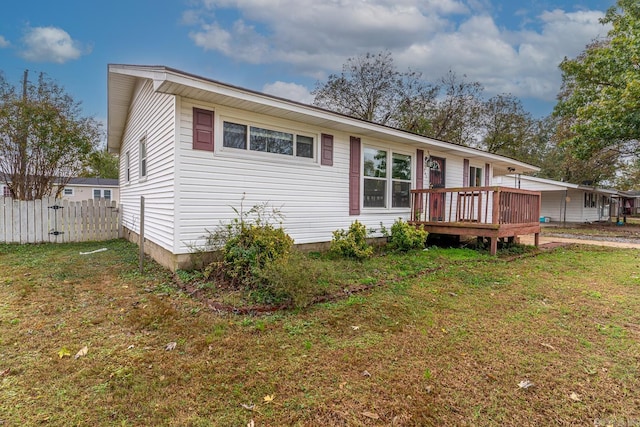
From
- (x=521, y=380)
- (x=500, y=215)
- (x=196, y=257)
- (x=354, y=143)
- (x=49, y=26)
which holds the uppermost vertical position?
(x=49, y=26)

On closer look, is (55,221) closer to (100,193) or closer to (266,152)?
(266,152)

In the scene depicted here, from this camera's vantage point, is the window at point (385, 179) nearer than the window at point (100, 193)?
Yes

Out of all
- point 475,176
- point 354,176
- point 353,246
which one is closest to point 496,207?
point 354,176

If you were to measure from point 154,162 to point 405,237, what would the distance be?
5.63m

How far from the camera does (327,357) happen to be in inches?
104

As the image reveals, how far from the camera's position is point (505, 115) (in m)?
24.4

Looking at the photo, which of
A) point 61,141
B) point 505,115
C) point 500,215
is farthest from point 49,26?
point 505,115

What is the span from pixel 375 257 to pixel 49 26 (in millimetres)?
13069

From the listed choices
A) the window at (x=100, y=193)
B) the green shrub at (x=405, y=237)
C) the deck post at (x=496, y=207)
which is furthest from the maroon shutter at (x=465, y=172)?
the window at (x=100, y=193)

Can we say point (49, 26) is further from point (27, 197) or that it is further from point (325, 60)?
point (325, 60)

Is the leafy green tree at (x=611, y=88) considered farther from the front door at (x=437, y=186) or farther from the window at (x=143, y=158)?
the window at (x=143, y=158)

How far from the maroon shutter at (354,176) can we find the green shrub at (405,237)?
105 centimetres

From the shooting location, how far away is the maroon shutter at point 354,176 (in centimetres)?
740

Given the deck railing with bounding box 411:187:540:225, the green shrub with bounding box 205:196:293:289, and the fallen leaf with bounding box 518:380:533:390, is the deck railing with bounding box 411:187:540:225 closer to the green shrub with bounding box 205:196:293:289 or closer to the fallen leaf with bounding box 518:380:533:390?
the green shrub with bounding box 205:196:293:289
